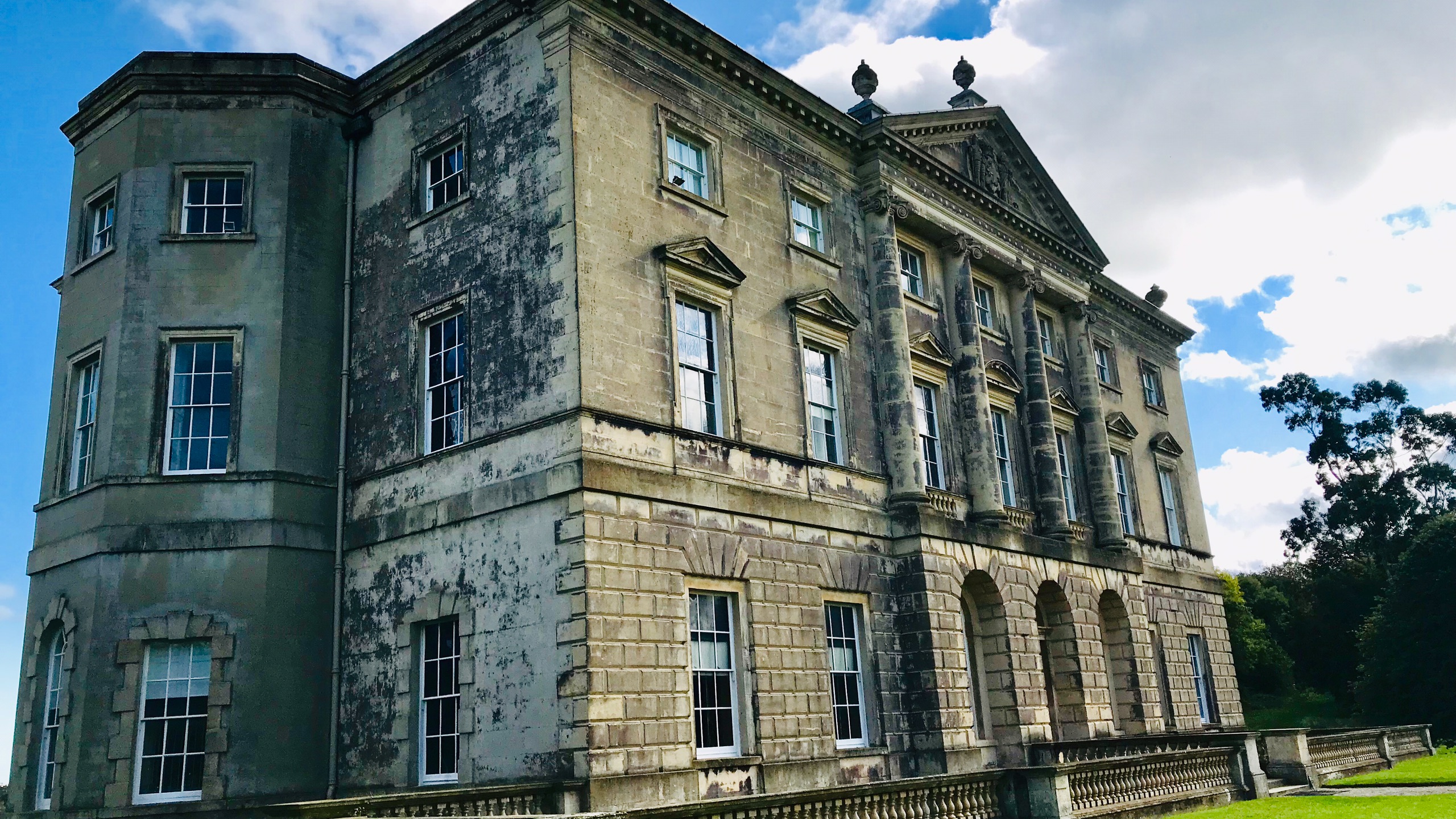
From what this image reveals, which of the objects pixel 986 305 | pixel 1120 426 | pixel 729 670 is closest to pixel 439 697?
pixel 729 670

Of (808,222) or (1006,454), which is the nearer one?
(808,222)

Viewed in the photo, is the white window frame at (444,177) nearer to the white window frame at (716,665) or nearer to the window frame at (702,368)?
the window frame at (702,368)

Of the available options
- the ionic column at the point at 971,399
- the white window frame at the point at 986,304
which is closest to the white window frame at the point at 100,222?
the ionic column at the point at 971,399

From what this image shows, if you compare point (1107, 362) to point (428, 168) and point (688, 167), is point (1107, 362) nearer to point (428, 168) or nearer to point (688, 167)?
point (688, 167)

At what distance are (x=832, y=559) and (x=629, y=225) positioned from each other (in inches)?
261

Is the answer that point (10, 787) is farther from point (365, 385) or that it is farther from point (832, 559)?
point (832, 559)

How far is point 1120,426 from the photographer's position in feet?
103

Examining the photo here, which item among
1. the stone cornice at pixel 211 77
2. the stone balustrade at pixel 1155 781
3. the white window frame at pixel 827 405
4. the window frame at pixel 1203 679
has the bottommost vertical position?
the stone balustrade at pixel 1155 781

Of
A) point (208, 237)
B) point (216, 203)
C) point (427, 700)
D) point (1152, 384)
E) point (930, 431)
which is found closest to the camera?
point (427, 700)

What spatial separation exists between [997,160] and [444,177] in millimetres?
14101

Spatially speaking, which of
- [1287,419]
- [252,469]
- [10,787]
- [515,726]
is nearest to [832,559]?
[515,726]

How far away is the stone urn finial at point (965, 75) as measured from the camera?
2936cm

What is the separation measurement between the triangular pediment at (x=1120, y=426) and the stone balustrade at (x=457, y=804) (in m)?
21.7

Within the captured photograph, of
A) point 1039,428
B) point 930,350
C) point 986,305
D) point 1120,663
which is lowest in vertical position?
point 1120,663
